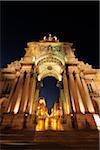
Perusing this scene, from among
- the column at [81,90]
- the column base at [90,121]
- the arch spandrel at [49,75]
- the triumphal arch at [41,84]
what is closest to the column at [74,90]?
the triumphal arch at [41,84]

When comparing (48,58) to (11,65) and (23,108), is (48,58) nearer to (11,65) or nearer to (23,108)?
(11,65)

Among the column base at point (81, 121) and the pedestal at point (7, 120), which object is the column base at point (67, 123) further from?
the pedestal at point (7, 120)

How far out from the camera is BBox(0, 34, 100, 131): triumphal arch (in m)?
23.8

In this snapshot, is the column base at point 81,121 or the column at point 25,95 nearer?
the column base at point 81,121

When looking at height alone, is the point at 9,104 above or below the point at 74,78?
below

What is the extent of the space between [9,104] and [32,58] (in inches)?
382

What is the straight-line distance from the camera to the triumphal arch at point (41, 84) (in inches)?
936

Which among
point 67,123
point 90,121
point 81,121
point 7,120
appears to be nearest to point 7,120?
point 7,120

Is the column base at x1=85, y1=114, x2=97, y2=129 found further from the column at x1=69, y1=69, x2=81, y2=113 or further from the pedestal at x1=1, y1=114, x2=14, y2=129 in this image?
the pedestal at x1=1, y1=114, x2=14, y2=129

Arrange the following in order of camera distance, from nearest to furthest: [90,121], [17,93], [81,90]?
1. [90,121]
2. [17,93]
3. [81,90]

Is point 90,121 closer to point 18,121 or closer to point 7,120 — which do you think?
point 18,121

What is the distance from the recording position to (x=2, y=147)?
12773 mm

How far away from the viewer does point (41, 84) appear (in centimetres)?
3534

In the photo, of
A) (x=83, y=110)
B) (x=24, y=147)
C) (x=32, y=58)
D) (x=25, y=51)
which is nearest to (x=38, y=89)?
(x=32, y=58)
